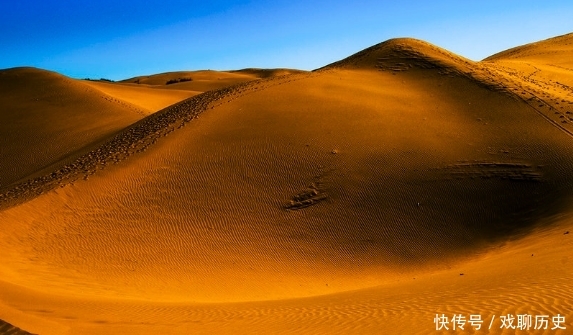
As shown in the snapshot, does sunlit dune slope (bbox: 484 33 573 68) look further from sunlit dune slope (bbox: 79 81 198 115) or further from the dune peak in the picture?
sunlit dune slope (bbox: 79 81 198 115)

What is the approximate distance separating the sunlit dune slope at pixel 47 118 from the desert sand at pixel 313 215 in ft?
24.5

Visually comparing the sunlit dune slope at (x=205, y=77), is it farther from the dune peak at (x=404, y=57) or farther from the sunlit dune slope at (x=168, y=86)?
the dune peak at (x=404, y=57)

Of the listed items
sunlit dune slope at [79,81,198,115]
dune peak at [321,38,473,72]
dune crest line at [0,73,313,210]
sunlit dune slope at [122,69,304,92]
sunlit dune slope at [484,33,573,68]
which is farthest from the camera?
sunlit dune slope at [122,69,304,92]

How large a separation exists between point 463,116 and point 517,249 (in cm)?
912

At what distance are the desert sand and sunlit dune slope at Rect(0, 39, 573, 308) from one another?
0.22ft

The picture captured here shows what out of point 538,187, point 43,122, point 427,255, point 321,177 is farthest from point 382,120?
point 43,122

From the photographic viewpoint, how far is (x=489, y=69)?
24.7 m

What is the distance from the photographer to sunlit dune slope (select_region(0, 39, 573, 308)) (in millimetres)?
12156

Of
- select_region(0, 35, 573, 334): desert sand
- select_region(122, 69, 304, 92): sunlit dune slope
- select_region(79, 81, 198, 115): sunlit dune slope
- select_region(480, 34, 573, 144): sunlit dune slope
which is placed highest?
select_region(122, 69, 304, 92): sunlit dune slope

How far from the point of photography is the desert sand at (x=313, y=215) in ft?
27.0

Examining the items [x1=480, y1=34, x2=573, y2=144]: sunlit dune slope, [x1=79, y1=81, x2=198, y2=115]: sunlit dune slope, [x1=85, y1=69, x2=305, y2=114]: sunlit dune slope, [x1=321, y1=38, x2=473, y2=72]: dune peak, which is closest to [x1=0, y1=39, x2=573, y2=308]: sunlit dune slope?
[x1=480, y1=34, x2=573, y2=144]: sunlit dune slope

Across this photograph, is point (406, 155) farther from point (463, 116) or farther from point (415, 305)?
point (415, 305)

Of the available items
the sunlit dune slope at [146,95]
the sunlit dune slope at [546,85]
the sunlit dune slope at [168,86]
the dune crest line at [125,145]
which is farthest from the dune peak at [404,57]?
the sunlit dune slope at [146,95]

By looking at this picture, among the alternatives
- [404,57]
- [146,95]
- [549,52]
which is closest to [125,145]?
[404,57]
